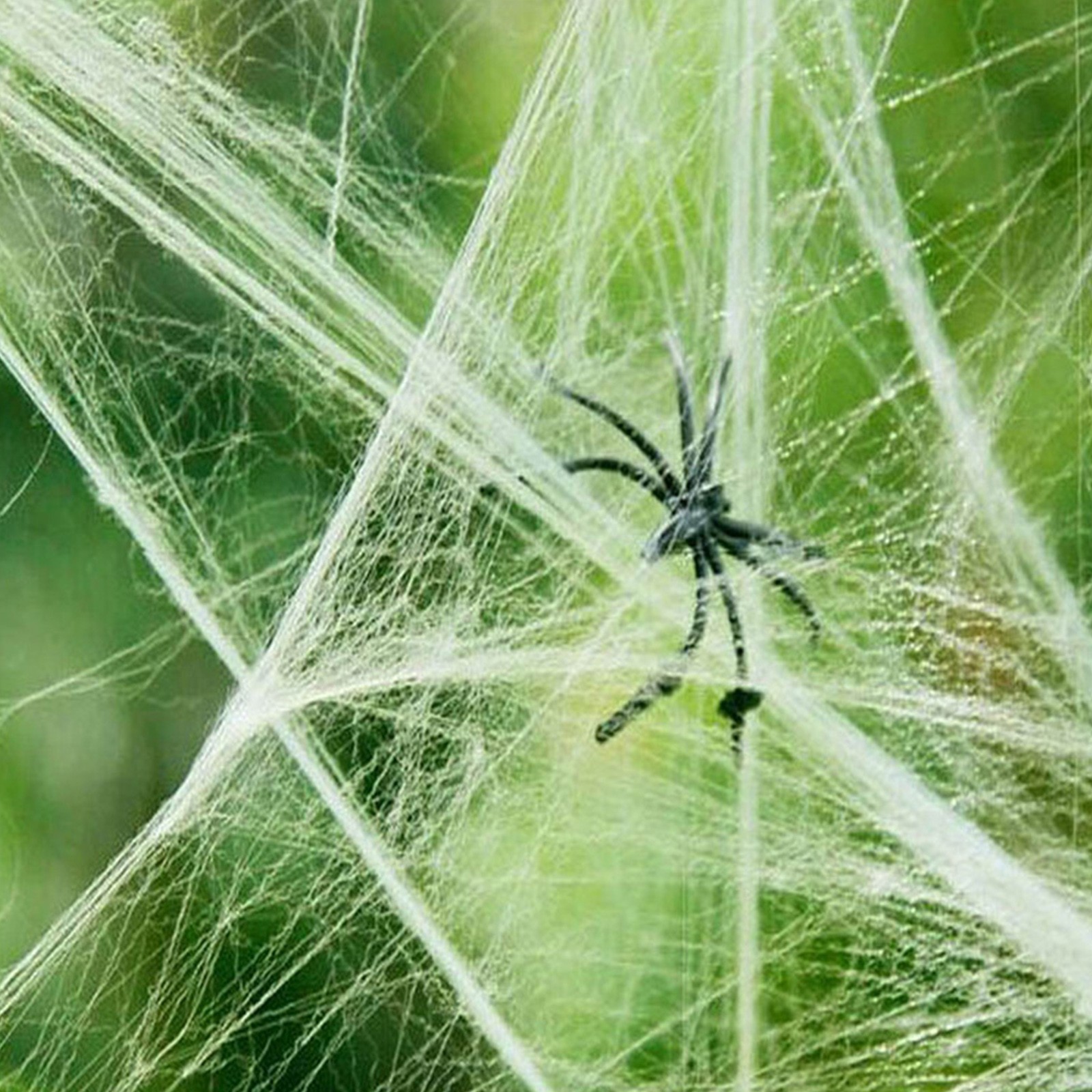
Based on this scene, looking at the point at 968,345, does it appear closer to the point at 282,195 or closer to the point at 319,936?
the point at 282,195

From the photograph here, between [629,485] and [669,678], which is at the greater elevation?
[629,485]

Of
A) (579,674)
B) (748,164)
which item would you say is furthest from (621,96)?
(579,674)

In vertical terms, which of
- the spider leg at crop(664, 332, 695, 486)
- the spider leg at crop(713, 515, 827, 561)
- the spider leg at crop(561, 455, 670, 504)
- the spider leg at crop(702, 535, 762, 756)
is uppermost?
the spider leg at crop(664, 332, 695, 486)

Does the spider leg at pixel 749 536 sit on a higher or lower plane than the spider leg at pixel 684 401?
lower

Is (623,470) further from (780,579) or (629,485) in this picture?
(780,579)

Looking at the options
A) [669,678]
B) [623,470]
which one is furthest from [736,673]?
[623,470]

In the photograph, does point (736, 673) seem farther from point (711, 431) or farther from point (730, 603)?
point (711, 431)
